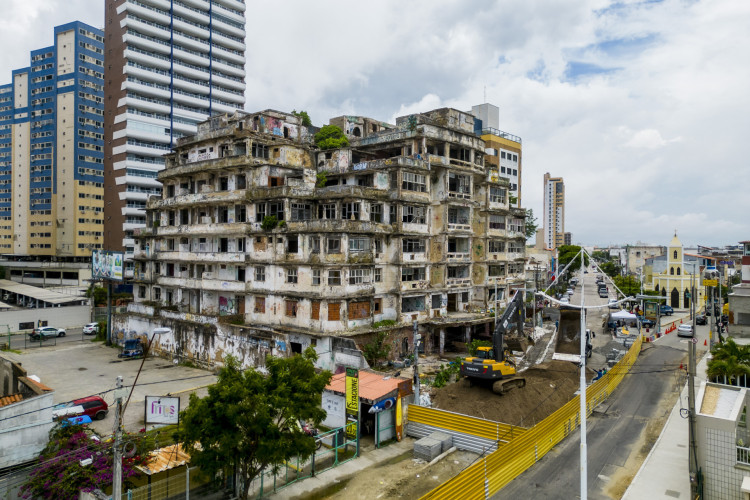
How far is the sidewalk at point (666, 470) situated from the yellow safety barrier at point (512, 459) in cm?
427

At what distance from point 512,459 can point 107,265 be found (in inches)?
1912

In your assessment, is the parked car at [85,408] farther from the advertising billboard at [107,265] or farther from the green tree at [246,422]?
the advertising billboard at [107,265]

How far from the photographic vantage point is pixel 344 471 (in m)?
23.9

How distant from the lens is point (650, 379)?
1610 inches

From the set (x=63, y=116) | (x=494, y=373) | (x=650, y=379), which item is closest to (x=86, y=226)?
(x=63, y=116)

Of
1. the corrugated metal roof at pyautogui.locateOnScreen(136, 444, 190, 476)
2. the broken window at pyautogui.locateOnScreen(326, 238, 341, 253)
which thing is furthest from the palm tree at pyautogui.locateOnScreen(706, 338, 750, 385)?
the corrugated metal roof at pyautogui.locateOnScreen(136, 444, 190, 476)

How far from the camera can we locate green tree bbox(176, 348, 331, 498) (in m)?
18.0

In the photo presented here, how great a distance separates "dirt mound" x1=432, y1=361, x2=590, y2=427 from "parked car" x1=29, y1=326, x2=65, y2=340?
174 ft

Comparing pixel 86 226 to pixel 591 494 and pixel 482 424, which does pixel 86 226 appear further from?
pixel 591 494

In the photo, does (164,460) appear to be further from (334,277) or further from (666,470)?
(666,470)

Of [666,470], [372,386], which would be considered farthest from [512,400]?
[666,470]

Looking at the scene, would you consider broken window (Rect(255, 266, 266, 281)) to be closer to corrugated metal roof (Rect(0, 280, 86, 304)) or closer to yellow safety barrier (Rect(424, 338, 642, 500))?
yellow safety barrier (Rect(424, 338, 642, 500))

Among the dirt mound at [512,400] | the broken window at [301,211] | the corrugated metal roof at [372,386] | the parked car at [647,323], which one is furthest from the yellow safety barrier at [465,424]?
the parked car at [647,323]

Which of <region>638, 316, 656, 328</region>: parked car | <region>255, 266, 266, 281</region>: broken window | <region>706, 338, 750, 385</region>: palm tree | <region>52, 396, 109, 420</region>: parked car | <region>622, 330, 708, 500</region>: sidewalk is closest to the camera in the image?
<region>622, 330, 708, 500</region>: sidewalk
